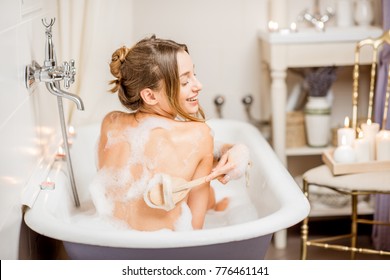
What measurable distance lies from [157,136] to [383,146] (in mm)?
864

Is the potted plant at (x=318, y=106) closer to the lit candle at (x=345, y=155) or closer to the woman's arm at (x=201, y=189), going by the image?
the lit candle at (x=345, y=155)

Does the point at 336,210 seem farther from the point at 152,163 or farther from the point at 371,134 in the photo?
the point at 152,163

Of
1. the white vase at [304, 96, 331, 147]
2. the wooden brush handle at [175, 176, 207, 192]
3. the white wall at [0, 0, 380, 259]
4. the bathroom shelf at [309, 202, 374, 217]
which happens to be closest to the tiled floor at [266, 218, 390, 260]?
the bathroom shelf at [309, 202, 374, 217]

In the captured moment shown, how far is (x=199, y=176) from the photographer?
178cm

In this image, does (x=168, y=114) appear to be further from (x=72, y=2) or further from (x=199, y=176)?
(x=72, y=2)

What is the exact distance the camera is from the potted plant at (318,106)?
2.73 m

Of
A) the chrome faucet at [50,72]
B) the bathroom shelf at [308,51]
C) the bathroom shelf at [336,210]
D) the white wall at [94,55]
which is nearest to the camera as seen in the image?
the white wall at [94,55]

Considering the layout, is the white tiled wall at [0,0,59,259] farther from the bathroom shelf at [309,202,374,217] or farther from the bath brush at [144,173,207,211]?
the bathroom shelf at [309,202,374,217]

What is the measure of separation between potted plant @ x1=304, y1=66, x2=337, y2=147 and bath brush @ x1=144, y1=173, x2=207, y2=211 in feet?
3.72

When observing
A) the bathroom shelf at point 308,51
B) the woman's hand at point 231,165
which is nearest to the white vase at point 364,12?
the bathroom shelf at point 308,51

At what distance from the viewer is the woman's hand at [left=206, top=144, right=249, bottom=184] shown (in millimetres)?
1757

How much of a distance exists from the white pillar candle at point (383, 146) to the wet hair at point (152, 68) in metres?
0.79
